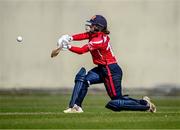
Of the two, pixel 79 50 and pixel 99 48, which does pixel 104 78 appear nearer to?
pixel 99 48

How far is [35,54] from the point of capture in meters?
34.1

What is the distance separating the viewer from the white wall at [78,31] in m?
33.9

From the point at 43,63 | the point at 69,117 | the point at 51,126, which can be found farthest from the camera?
the point at 43,63

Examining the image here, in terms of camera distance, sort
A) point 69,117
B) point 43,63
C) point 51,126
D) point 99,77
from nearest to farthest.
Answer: point 51,126, point 69,117, point 99,77, point 43,63

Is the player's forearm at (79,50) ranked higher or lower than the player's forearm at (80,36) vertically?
lower

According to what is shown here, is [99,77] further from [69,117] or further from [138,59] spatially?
[138,59]

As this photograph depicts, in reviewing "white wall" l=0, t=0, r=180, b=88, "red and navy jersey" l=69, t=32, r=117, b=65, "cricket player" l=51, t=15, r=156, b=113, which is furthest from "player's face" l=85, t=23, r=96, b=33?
"white wall" l=0, t=0, r=180, b=88

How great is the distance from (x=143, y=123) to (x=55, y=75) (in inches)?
745

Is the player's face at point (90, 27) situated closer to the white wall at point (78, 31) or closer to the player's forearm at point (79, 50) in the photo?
the player's forearm at point (79, 50)

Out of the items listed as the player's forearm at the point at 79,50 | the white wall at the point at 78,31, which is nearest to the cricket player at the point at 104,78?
the player's forearm at the point at 79,50

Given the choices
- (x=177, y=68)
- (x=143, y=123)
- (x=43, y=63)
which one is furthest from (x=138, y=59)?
(x=143, y=123)

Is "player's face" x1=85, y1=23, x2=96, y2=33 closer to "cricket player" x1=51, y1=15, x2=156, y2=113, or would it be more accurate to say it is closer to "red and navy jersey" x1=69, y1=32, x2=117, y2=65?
"cricket player" x1=51, y1=15, x2=156, y2=113

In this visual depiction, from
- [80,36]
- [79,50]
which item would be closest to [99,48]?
A: [79,50]

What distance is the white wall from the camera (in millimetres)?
33906
